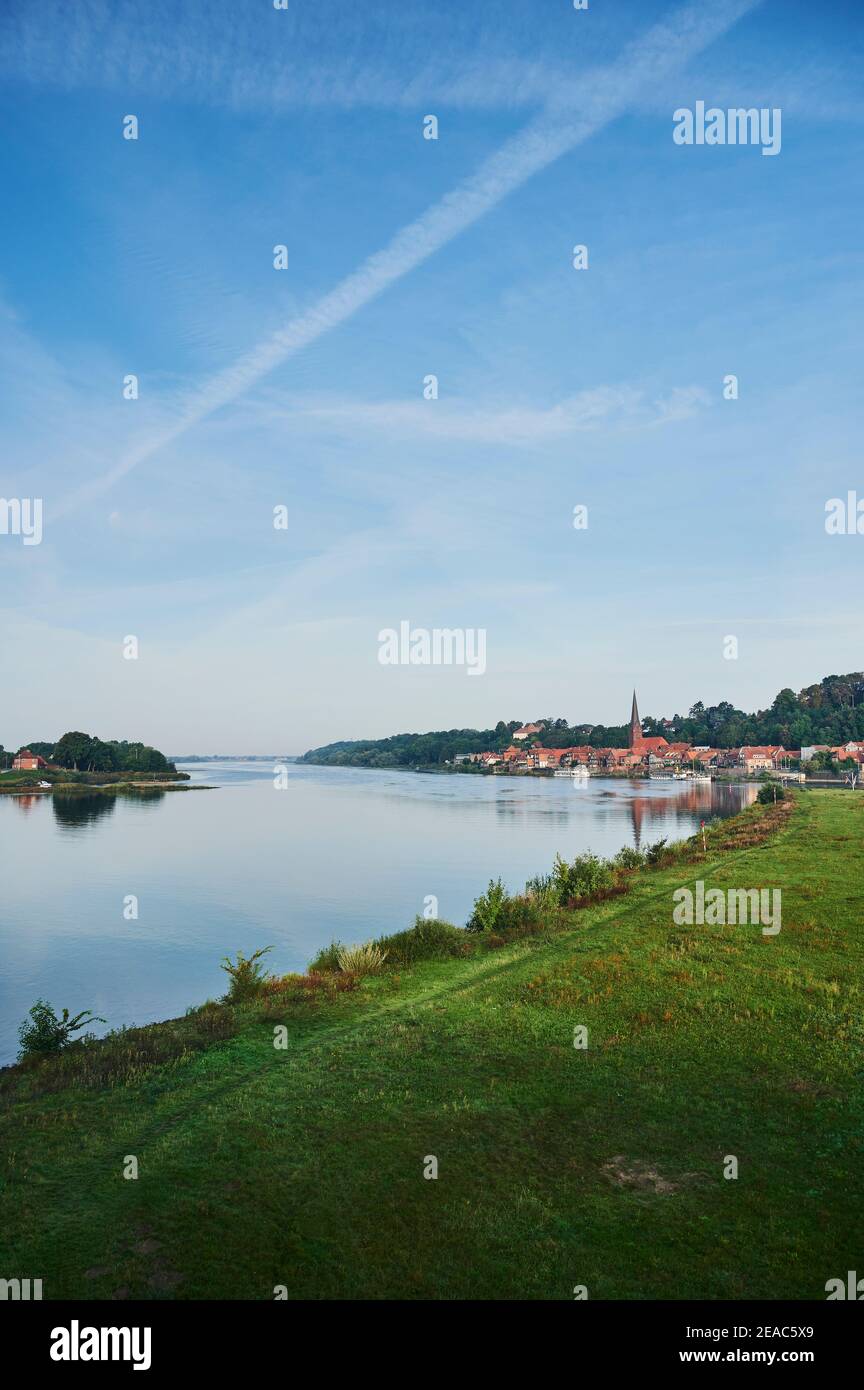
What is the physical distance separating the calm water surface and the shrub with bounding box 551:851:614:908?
492 centimetres

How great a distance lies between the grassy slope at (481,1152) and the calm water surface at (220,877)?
757cm

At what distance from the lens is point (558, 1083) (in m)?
10.6

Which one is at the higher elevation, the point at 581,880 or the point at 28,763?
the point at 581,880

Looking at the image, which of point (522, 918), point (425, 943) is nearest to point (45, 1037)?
point (425, 943)

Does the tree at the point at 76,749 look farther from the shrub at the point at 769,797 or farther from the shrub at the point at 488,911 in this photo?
the shrub at the point at 488,911

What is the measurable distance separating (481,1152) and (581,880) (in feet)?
60.3

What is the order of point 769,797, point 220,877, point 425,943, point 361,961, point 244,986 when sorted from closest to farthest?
1. point 244,986
2. point 361,961
3. point 425,943
4. point 220,877
5. point 769,797

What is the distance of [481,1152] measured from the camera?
28.7ft

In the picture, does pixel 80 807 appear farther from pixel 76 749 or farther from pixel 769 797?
pixel 769 797

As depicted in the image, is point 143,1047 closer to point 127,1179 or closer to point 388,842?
point 127,1179

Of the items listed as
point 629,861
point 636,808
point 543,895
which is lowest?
point 636,808

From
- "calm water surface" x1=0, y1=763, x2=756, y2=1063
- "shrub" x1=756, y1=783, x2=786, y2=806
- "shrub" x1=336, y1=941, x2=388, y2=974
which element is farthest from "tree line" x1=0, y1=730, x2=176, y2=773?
"shrub" x1=336, y1=941, x2=388, y2=974

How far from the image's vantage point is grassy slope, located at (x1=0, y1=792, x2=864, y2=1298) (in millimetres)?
6746

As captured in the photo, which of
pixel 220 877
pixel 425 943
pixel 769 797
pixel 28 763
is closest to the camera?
pixel 425 943
